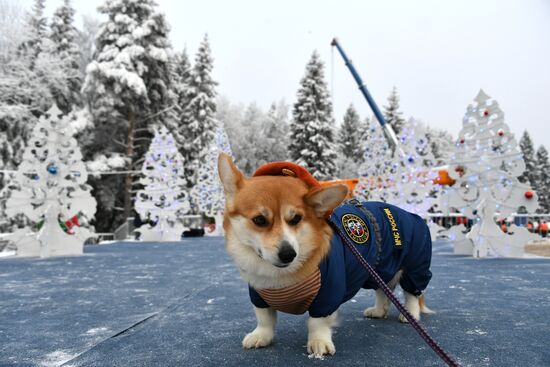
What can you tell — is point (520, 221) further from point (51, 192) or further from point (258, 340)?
point (258, 340)

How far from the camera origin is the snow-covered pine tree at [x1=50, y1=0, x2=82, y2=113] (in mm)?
17391

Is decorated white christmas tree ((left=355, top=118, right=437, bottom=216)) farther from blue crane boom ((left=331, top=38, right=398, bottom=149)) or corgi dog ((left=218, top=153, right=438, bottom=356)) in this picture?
corgi dog ((left=218, top=153, right=438, bottom=356))

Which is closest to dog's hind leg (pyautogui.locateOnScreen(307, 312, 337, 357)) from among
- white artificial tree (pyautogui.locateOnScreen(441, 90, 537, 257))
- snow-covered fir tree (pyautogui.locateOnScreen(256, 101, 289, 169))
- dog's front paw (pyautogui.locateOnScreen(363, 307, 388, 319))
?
dog's front paw (pyautogui.locateOnScreen(363, 307, 388, 319))

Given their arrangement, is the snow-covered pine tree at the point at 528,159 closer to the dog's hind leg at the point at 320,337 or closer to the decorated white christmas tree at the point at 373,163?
the decorated white christmas tree at the point at 373,163

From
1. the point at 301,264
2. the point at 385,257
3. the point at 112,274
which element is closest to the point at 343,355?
the point at 301,264

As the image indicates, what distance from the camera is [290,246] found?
1812mm

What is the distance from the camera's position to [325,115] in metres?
27.2

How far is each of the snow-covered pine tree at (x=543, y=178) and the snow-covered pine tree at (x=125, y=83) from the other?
30508 millimetres

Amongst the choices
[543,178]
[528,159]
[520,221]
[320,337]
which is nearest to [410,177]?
[520,221]

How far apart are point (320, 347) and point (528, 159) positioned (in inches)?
1529

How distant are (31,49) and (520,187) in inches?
609

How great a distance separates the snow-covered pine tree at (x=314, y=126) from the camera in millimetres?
26328

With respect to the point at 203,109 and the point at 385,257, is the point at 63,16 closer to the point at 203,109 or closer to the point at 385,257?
the point at 203,109

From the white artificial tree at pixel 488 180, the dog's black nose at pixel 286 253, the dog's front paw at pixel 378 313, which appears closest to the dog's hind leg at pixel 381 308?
the dog's front paw at pixel 378 313
